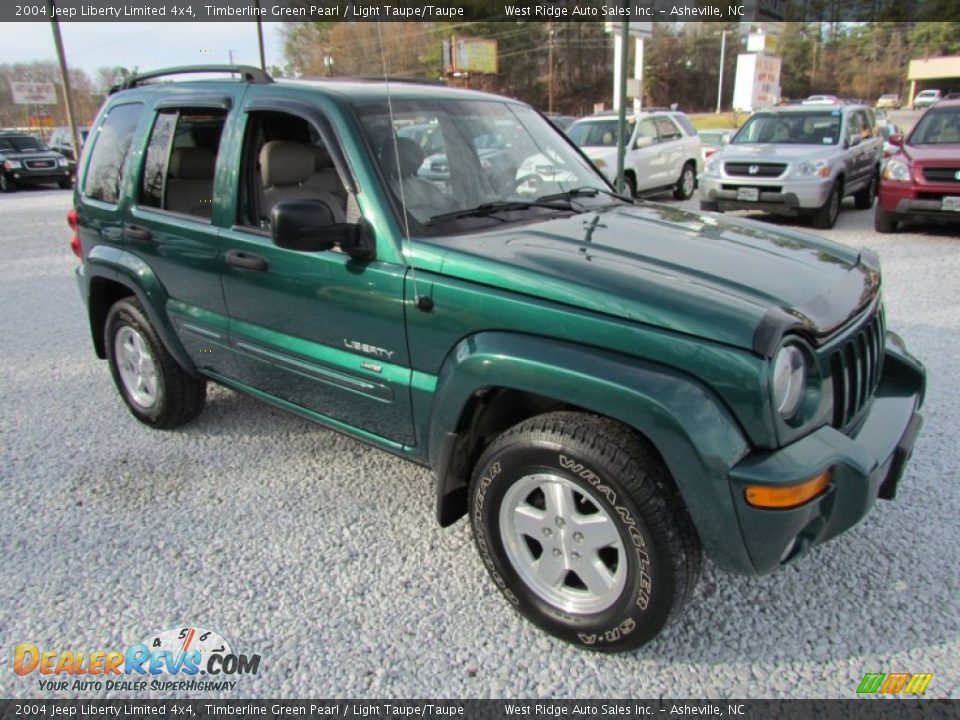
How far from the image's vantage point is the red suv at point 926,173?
8633 mm

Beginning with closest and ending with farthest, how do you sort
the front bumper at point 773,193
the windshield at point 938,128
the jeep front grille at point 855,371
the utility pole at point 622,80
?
1. the jeep front grille at point 855,371
2. the utility pole at point 622,80
3. the windshield at point 938,128
4. the front bumper at point 773,193

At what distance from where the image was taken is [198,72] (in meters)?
3.76

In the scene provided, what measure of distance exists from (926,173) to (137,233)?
915 cm

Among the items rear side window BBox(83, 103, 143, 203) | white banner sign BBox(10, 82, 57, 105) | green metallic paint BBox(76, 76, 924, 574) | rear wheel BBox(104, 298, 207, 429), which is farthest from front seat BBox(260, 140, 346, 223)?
white banner sign BBox(10, 82, 57, 105)

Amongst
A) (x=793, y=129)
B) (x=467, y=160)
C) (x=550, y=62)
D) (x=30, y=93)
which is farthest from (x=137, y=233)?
(x=550, y=62)

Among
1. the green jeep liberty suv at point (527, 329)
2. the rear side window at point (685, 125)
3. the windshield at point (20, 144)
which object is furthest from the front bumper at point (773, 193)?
the windshield at point (20, 144)

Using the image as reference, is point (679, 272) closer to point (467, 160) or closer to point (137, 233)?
point (467, 160)

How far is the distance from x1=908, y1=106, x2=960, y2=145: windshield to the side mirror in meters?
9.51

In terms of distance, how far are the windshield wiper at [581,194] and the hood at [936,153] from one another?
7198mm

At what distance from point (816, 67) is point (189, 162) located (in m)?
83.1

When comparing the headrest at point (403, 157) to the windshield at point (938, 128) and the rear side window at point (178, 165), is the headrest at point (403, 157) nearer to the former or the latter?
the rear side window at point (178, 165)

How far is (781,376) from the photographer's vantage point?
6.73ft

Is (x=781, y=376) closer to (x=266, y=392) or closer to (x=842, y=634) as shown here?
(x=842, y=634)

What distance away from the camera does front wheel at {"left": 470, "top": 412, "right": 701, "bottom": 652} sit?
2.12 m
